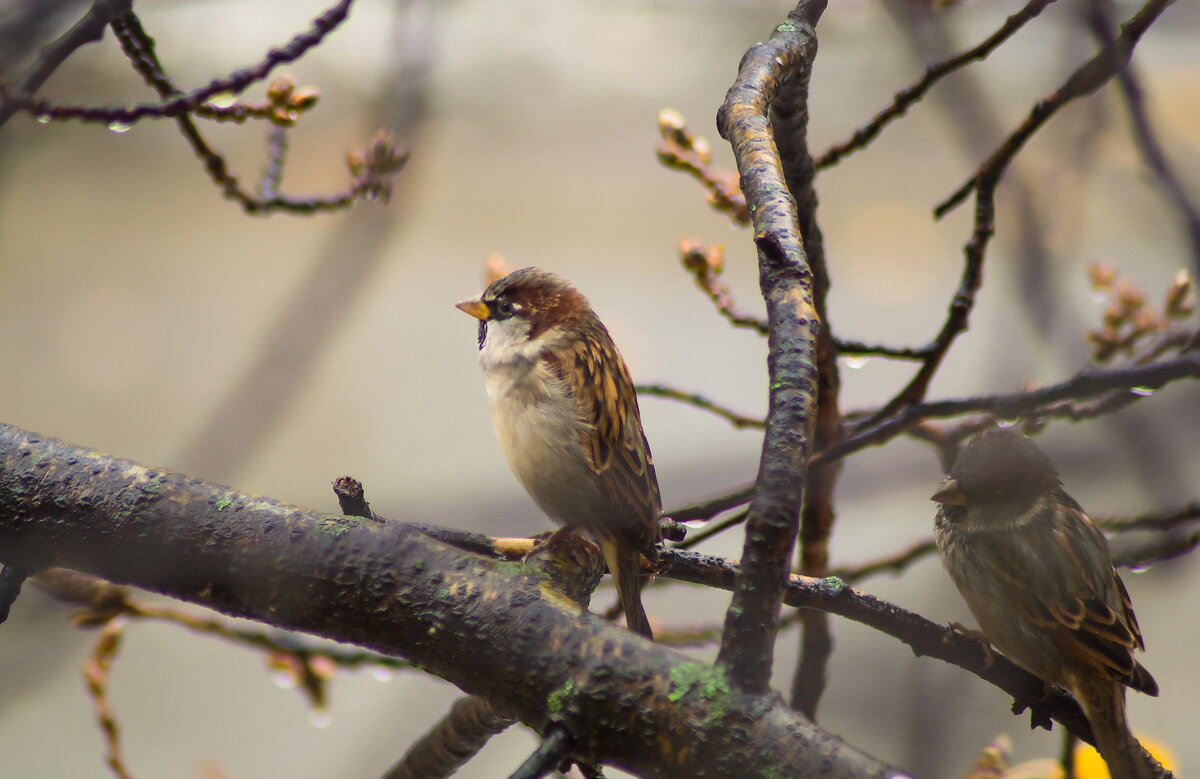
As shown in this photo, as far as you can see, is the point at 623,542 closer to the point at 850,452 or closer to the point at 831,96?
the point at 850,452

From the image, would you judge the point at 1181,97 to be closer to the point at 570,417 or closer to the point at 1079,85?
the point at 1079,85

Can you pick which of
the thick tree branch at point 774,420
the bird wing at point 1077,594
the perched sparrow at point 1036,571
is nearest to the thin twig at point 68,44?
the thick tree branch at point 774,420

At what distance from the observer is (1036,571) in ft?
4.10

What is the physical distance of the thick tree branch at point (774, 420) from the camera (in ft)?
1.79

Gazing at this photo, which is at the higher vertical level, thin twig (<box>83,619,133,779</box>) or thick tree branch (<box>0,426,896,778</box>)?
thick tree branch (<box>0,426,896,778</box>)

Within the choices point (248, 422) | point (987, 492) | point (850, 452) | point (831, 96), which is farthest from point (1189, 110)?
point (248, 422)

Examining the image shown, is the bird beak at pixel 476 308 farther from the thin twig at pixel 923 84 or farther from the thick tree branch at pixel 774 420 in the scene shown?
the thick tree branch at pixel 774 420

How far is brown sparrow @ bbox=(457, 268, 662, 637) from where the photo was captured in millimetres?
1060

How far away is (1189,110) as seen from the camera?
3.84 m

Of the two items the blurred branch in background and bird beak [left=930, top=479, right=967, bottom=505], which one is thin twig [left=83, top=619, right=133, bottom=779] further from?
bird beak [left=930, top=479, right=967, bottom=505]

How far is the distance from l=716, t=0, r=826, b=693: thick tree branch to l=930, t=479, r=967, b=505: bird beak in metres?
0.72

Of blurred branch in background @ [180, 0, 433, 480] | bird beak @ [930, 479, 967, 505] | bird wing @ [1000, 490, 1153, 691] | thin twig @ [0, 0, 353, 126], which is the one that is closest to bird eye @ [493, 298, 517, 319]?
blurred branch in background @ [180, 0, 433, 480]

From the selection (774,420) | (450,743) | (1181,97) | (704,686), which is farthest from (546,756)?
(1181,97)

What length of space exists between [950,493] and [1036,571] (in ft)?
0.47
